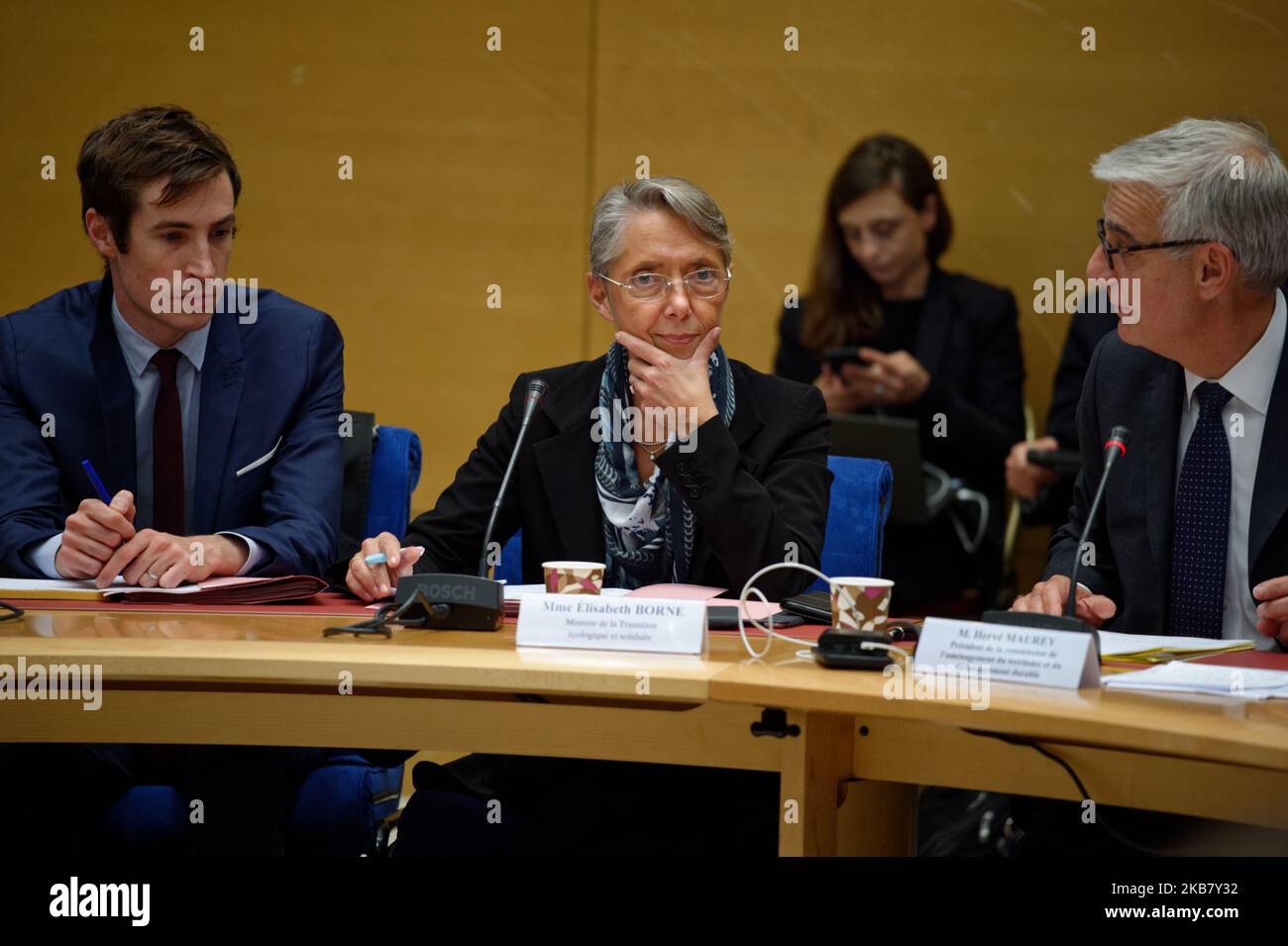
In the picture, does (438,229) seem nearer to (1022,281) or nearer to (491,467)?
(1022,281)

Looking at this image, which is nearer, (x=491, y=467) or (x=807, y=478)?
(x=807, y=478)

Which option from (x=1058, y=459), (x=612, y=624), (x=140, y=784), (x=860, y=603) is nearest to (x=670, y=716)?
(x=612, y=624)

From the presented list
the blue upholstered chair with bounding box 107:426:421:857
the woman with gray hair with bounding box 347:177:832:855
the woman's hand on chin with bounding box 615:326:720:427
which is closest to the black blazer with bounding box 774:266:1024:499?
the woman with gray hair with bounding box 347:177:832:855

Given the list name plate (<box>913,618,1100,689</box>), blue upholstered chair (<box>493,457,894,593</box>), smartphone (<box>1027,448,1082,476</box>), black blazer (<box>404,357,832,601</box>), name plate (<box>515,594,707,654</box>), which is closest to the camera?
name plate (<box>913,618,1100,689</box>)

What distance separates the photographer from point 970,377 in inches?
155

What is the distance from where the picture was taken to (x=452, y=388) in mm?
4637

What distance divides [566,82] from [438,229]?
620 millimetres

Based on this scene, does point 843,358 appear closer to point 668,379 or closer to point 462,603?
point 668,379

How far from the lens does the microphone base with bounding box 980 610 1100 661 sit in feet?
4.99

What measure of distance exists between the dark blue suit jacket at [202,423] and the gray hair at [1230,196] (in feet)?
4.51

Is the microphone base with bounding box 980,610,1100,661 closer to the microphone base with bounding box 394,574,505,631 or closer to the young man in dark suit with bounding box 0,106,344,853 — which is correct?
the microphone base with bounding box 394,574,505,631

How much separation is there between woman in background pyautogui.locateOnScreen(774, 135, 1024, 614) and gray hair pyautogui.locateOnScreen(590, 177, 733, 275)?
1.55m
